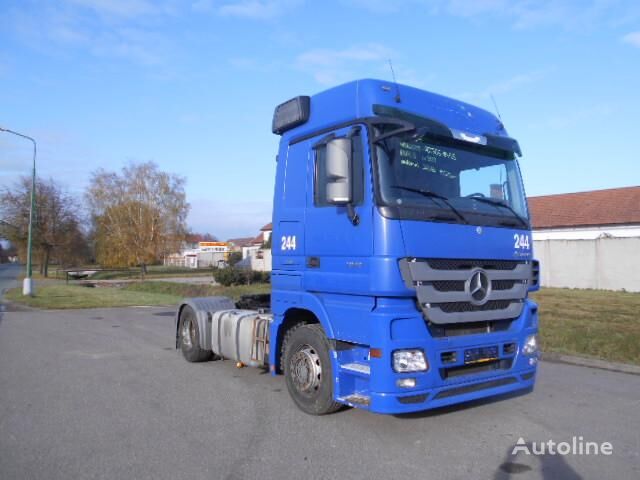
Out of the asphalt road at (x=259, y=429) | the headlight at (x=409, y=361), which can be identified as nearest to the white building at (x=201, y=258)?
the asphalt road at (x=259, y=429)

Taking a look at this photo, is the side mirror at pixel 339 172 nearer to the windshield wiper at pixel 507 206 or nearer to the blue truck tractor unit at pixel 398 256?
the blue truck tractor unit at pixel 398 256

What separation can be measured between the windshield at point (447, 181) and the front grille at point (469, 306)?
78cm

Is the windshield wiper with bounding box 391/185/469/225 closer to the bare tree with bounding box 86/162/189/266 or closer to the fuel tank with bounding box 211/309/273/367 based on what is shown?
the fuel tank with bounding box 211/309/273/367

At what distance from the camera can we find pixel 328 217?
5.48m

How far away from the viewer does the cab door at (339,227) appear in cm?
498

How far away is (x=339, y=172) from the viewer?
199 inches

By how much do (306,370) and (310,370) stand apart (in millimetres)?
81

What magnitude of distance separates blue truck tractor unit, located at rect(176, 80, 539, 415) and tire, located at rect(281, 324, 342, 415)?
0.6 inches

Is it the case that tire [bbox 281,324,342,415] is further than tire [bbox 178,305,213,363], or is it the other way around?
tire [bbox 178,305,213,363]

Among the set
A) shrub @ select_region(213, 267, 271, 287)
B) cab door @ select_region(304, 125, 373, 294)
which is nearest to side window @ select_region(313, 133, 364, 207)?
cab door @ select_region(304, 125, 373, 294)

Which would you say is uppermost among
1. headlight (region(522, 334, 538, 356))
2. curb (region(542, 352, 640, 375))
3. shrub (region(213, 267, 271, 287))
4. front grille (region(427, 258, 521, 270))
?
front grille (region(427, 258, 521, 270))

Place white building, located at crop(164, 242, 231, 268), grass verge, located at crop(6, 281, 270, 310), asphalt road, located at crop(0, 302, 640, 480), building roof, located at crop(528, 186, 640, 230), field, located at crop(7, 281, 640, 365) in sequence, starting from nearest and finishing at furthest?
asphalt road, located at crop(0, 302, 640, 480), field, located at crop(7, 281, 640, 365), grass verge, located at crop(6, 281, 270, 310), building roof, located at crop(528, 186, 640, 230), white building, located at crop(164, 242, 231, 268)

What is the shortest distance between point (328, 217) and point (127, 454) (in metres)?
2.82

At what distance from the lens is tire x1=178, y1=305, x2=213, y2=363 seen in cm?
848
